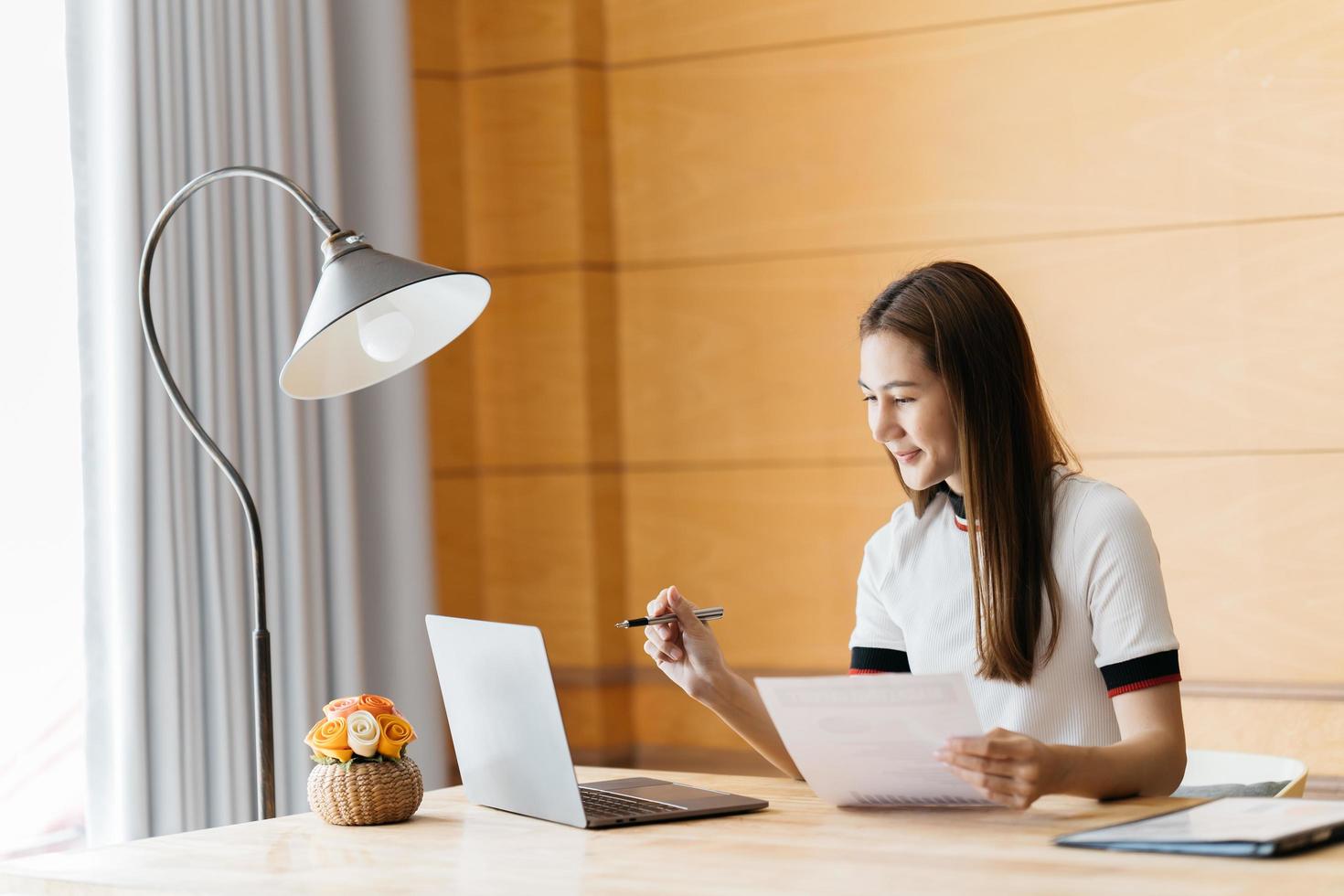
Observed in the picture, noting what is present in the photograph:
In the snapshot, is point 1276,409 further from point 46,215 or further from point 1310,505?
point 46,215

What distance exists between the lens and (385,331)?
2.31 meters

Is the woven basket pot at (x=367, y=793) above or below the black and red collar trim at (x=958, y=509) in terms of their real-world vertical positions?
below

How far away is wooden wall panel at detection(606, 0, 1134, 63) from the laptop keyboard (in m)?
2.25

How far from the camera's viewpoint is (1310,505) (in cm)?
335

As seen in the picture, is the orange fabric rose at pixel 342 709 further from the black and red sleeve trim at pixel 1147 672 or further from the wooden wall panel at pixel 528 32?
the wooden wall panel at pixel 528 32

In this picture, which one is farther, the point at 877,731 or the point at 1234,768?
the point at 1234,768

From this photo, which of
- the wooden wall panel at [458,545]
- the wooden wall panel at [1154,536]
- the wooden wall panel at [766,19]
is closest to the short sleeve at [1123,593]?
the wooden wall panel at [1154,536]

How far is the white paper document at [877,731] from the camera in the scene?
1.72 metres

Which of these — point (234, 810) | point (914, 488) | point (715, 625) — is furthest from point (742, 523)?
point (914, 488)

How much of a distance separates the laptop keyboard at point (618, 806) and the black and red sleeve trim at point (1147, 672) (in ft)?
1.94

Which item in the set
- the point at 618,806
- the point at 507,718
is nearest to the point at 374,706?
the point at 507,718

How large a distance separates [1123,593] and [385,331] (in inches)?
41.8

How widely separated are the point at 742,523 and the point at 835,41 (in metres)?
1.17

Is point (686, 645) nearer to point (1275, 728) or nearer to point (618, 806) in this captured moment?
point (618, 806)
